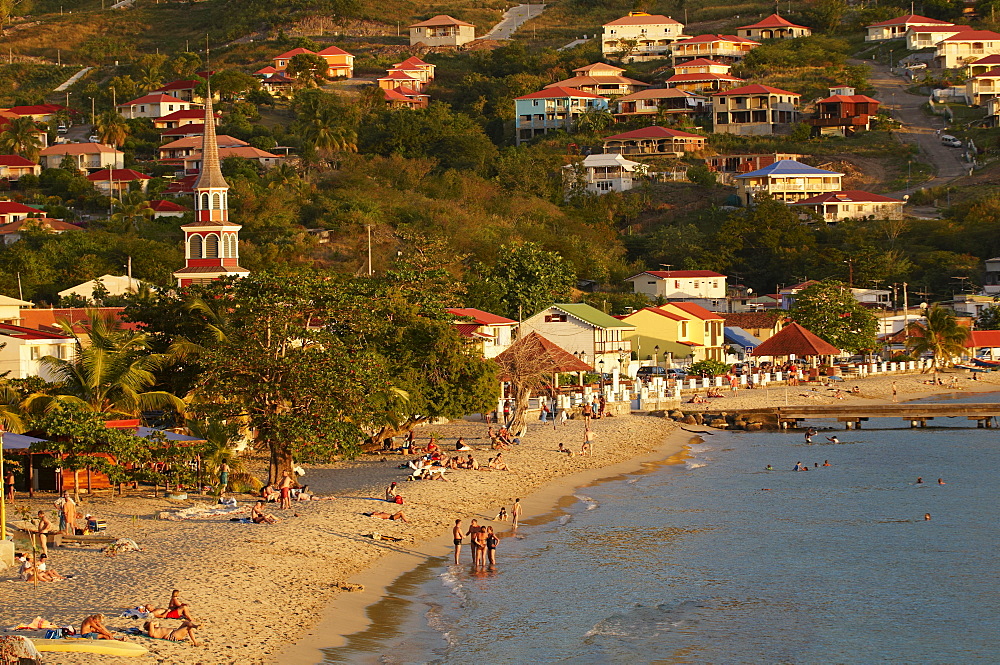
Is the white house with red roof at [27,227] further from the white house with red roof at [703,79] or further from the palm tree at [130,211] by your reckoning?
the white house with red roof at [703,79]

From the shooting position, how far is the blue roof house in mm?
103812

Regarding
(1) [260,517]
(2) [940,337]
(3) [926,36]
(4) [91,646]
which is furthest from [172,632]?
(3) [926,36]

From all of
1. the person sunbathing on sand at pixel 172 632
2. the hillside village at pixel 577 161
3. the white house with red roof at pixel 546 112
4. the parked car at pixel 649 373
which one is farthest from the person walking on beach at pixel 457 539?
the white house with red roof at pixel 546 112

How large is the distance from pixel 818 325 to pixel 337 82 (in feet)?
201

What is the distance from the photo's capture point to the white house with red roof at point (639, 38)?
132000 mm

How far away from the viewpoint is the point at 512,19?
154m

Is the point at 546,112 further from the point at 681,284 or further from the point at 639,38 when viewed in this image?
the point at 681,284

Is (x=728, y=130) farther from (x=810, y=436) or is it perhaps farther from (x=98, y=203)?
(x=810, y=436)

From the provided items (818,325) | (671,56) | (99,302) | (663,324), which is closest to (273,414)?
(99,302)

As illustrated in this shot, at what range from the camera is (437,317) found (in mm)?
41281

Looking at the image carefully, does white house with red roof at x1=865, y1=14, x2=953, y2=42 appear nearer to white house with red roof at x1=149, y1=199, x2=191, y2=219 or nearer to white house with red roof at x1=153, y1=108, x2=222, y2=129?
white house with red roof at x1=153, y1=108, x2=222, y2=129

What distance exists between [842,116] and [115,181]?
62.5 meters

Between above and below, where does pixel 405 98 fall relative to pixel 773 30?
below

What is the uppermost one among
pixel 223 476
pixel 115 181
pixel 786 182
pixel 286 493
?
pixel 786 182
